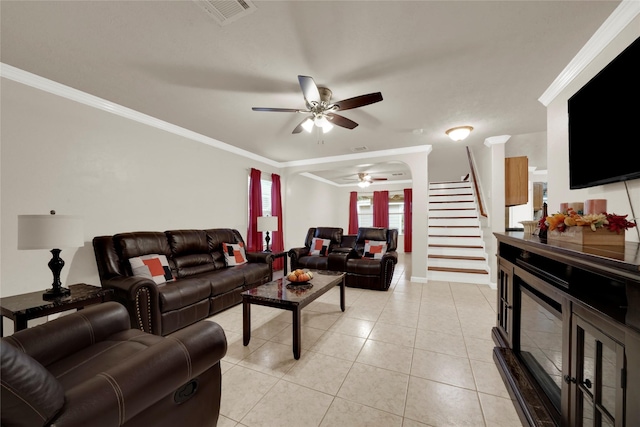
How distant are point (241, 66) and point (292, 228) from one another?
183 inches

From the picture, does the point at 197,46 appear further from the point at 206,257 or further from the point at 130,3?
the point at 206,257

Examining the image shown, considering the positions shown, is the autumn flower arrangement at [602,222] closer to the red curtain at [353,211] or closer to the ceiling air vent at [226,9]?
the ceiling air vent at [226,9]

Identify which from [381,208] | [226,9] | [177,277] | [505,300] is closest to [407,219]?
[381,208]

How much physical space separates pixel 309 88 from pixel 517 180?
12.9 ft

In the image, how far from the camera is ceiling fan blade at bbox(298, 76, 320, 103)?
1.91m

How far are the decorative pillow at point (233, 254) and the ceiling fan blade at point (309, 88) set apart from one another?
256 centimetres

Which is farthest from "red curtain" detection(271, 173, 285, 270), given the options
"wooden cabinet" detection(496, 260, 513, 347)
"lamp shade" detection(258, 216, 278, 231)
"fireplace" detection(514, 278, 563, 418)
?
"fireplace" detection(514, 278, 563, 418)

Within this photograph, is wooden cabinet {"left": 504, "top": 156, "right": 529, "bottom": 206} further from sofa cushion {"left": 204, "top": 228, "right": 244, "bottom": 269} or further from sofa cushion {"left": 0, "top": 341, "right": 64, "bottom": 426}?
sofa cushion {"left": 0, "top": 341, "right": 64, "bottom": 426}

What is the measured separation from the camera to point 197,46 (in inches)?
76.2

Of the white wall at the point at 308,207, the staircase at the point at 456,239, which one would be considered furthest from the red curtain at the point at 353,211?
the staircase at the point at 456,239

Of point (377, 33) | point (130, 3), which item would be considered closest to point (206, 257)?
point (130, 3)

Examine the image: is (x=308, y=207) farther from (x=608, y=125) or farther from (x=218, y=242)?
(x=608, y=125)

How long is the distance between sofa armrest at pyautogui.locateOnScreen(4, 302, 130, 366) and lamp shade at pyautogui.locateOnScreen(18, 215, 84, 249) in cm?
78

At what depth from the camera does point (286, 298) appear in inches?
88.0
